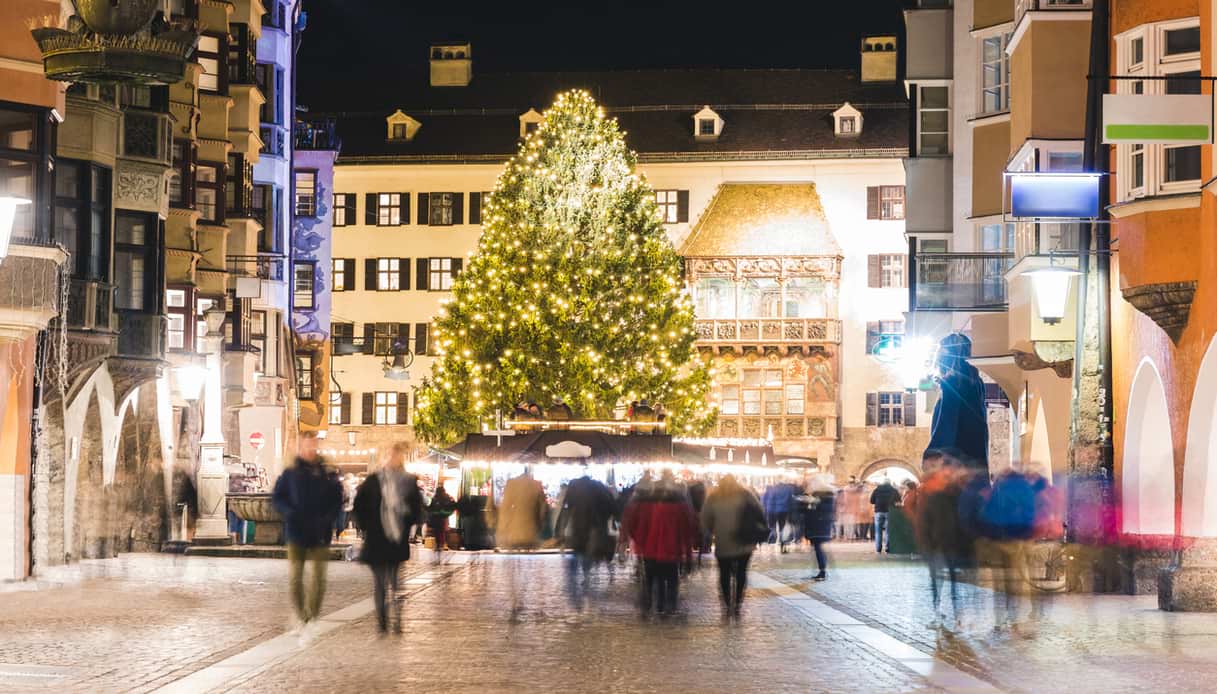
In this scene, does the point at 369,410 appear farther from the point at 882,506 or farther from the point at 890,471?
the point at 882,506

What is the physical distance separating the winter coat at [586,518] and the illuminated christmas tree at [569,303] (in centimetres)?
3713

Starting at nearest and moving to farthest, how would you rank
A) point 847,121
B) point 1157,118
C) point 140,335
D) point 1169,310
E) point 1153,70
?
1. point 1157,118
2. point 1169,310
3. point 1153,70
4. point 140,335
5. point 847,121

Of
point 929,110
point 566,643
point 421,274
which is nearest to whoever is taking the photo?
point 566,643

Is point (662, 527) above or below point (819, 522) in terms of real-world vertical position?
above

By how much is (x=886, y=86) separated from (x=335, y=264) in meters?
24.0

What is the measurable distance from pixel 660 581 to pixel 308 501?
5336 millimetres

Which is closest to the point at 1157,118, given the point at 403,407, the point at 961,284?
the point at 961,284

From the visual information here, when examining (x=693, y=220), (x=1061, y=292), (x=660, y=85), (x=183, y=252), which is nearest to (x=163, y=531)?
(x=183, y=252)

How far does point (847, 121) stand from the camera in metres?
84.6

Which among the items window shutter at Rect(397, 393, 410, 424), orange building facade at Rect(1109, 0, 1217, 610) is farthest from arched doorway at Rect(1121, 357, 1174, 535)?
window shutter at Rect(397, 393, 410, 424)

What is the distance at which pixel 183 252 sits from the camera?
1780 inches

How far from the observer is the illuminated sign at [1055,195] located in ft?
73.6

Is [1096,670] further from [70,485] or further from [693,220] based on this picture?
[693,220]

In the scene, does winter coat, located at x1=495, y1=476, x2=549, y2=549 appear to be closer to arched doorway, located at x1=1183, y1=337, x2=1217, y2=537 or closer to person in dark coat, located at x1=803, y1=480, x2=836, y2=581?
arched doorway, located at x1=1183, y1=337, x2=1217, y2=537
